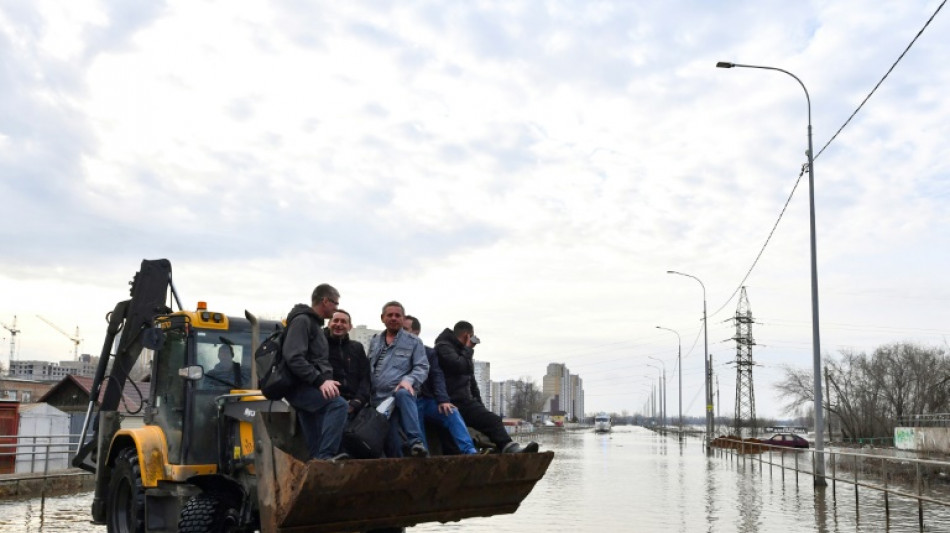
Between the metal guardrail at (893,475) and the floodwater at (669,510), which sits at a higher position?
the metal guardrail at (893,475)

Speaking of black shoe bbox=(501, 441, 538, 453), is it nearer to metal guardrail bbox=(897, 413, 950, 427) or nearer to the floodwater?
the floodwater

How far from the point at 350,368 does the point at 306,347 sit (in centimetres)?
78

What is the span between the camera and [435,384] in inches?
332

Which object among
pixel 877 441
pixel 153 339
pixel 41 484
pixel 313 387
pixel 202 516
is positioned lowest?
pixel 877 441

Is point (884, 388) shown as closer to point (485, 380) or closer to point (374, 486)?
point (374, 486)

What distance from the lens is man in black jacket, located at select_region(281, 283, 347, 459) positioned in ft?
23.5

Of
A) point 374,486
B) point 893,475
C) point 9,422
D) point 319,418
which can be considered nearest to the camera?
point 374,486

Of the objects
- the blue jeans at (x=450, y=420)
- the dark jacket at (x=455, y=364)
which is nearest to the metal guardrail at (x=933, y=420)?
the dark jacket at (x=455, y=364)

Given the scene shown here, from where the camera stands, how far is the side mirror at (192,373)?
930cm

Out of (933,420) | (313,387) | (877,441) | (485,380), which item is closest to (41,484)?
(313,387)

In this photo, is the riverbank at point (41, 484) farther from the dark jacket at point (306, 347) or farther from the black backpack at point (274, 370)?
the dark jacket at point (306, 347)

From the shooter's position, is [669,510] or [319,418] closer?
[319,418]

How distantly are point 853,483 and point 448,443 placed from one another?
42.0 ft

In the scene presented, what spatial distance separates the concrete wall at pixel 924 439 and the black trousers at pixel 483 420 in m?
30.7
